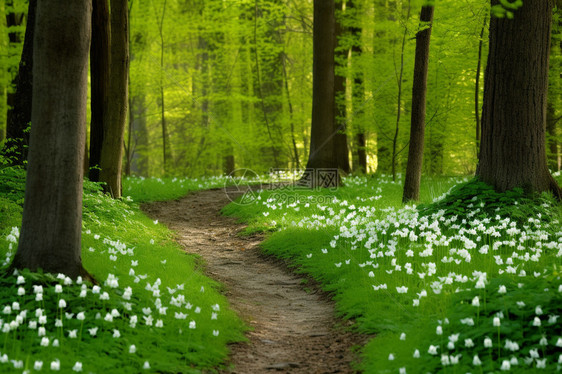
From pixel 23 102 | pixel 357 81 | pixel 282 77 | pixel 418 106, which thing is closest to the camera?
pixel 23 102

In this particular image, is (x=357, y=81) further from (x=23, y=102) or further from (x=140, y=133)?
(x=23, y=102)

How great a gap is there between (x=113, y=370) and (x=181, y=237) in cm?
693

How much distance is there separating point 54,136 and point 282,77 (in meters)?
19.5

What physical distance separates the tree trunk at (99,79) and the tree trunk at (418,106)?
6906mm

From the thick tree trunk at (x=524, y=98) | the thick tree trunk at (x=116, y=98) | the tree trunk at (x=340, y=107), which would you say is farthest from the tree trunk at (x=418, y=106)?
the tree trunk at (x=340, y=107)

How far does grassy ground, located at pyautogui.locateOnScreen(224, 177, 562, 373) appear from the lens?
14.1 ft

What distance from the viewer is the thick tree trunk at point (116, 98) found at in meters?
11.3

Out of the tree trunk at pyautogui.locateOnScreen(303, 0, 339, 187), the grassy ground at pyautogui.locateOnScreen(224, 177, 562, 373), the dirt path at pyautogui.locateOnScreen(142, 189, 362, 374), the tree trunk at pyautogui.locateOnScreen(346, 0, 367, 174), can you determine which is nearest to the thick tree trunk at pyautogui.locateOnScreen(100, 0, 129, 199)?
the dirt path at pyautogui.locateOnScreen(142, 189, 362, 374)

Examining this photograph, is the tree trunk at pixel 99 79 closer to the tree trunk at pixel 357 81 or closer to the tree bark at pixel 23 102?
the tree bark at pixel 23 102

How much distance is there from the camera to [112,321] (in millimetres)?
4926

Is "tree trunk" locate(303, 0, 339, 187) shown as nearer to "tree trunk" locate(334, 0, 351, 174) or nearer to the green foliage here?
"tree trunk" locate(334, 0, 351, 174)

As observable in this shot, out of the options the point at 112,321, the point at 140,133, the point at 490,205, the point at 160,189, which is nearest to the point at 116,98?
the point at 160,189

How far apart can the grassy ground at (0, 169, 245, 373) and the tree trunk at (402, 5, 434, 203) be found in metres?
6.21

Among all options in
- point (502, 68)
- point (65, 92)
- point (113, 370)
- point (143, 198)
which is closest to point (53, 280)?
point (113, 370)
